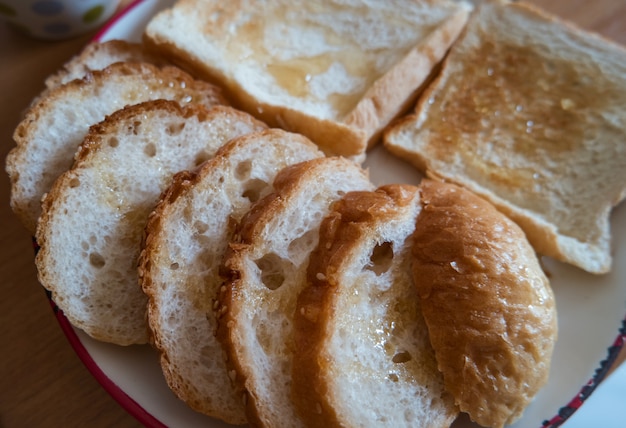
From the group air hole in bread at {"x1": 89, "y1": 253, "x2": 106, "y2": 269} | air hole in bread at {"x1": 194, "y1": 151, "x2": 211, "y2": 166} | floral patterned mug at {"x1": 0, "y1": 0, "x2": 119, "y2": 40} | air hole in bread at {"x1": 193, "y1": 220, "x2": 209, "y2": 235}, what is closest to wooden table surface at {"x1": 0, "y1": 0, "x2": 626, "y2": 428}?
floral patterned mug at {"x1": 0, "y1": 0, "x2": 119, "y2": 40}

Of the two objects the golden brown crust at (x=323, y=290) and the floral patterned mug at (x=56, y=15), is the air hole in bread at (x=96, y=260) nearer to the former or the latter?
the golden brown crust at (x=323, y=290)

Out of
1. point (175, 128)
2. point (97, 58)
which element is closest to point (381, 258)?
point (175, 128)

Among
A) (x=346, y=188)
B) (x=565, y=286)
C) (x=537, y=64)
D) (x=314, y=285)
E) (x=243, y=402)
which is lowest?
(x=243, y=402)

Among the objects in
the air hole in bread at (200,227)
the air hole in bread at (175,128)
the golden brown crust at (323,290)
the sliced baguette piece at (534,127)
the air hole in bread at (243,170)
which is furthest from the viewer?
the sliced baguette piece at (534,127)

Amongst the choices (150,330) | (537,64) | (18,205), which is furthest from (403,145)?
(18,205)

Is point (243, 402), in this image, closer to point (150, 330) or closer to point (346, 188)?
point (150, 330)

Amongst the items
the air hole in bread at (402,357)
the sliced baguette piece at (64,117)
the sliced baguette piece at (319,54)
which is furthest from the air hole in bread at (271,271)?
the sliced baguette piece at (64,117)
